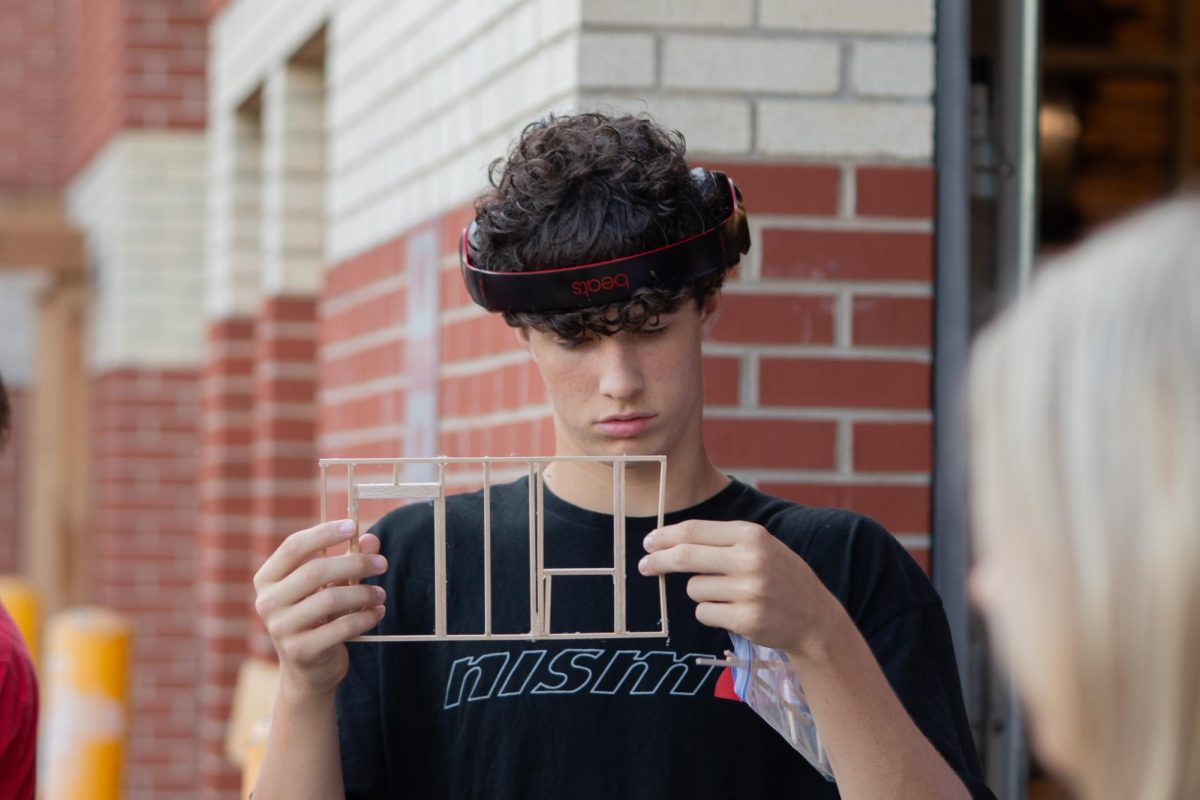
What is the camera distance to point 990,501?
116 centimetres

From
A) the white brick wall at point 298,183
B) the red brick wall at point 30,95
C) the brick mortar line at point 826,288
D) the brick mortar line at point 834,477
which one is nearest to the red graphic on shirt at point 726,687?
the brick mortar line at point 834,477

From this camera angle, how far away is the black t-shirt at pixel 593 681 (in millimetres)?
2041

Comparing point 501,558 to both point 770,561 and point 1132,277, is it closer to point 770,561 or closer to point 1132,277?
point 770,561

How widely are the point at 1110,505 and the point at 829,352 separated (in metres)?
2.18

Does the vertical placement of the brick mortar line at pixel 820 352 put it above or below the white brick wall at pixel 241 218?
below

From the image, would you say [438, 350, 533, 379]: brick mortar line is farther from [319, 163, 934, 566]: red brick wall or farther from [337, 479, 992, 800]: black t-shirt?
[337, 479, 992, 800]: black t-shirt

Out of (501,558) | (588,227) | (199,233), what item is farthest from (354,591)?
(199,233)

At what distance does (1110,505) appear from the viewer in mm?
1066

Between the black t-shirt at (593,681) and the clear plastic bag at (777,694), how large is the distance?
94 millimetres

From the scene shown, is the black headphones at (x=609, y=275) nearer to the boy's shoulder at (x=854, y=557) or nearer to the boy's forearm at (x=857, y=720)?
the boy's shoulder at (x=854, y=557)

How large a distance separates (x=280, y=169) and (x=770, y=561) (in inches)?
170

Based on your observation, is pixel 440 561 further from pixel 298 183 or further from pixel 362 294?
pixel 298 183

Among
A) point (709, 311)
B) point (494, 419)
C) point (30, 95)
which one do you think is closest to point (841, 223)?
point (494, 419)

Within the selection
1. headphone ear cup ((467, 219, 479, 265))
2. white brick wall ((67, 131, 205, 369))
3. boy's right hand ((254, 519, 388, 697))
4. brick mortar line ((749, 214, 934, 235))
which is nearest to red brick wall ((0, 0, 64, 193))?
white brick wall ((67, 131, 205, 369))
